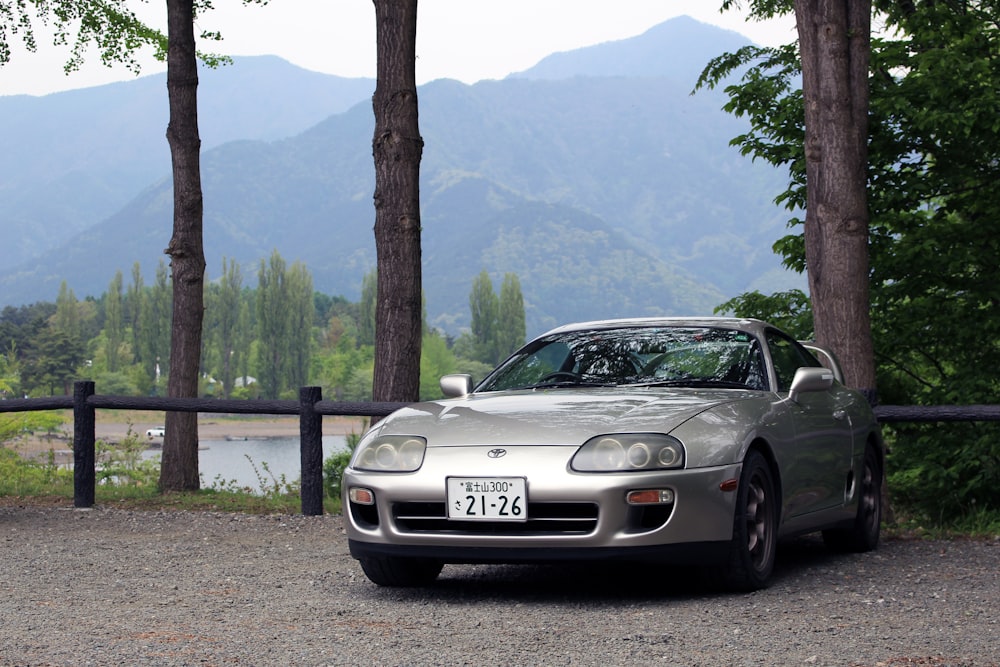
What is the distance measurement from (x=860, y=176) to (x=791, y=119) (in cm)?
738

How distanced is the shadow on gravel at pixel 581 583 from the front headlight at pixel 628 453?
734 mm

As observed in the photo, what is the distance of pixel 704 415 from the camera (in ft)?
20.6

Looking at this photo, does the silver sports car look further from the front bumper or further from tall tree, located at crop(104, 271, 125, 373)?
tall tree, located at crop(104, 271, 125, 373)

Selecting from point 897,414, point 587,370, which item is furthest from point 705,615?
point 897,414

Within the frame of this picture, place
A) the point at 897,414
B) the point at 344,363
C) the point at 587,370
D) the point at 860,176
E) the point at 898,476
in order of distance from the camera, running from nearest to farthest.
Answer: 1. the point at 587,370
2. the point at 897,414
3. the point at 860,176
4. the point at 898,476
5. the point at 344,363

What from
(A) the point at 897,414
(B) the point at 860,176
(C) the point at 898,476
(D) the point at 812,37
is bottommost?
(C) the point at 898,476

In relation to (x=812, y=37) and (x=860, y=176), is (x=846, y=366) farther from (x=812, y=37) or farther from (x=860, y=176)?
(x=812, y=37)

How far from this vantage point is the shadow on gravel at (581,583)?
21.0 feet

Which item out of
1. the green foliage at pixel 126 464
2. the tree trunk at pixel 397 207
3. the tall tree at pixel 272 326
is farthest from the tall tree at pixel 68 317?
the tree trunk at pixel 397 207

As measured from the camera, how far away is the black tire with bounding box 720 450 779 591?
20.4ft

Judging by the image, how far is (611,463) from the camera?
595 centimetres

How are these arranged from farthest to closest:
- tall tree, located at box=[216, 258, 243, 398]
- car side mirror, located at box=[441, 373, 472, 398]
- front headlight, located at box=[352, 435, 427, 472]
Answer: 1. tall tree, located at box=[216, 258, 243, 398]
2. car side mirror, located at box=[441, 373, 472, 398]
3. front headlight, located at box=[352, 435, 427, 472]

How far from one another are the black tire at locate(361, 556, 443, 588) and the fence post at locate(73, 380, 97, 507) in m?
6.01

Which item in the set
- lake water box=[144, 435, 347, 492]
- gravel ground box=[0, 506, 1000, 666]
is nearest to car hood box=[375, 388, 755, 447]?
gravel ground box=[0, 506, 1000, 666]
